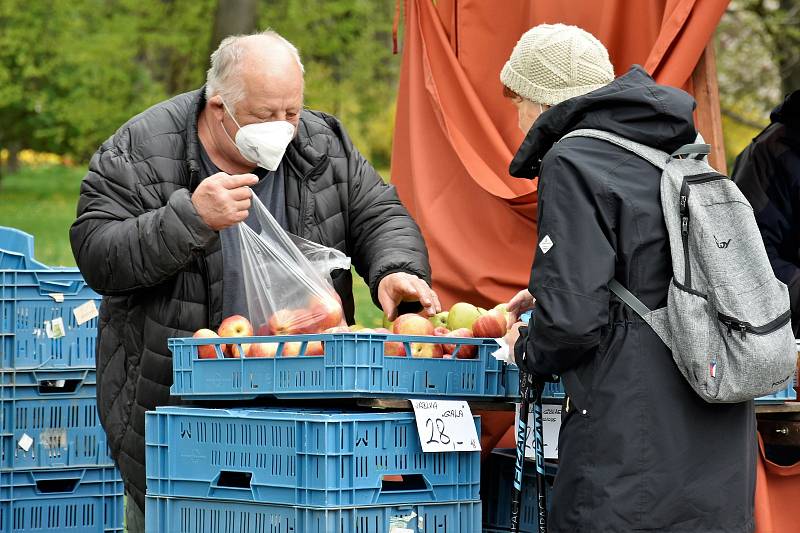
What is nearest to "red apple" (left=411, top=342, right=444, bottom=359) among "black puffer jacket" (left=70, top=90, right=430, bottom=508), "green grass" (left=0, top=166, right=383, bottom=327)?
"black puffer jacket" (left=70, top=90, right=430, bottom=508)

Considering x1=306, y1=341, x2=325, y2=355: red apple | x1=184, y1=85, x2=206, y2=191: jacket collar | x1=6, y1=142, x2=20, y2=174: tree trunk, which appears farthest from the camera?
x1=6, y1=142, x2=20, y2=174: tree trunk

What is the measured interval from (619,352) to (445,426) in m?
0.56

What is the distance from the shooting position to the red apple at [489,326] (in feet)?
13.1

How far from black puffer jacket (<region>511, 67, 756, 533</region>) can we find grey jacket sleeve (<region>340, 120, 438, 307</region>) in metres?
1.21

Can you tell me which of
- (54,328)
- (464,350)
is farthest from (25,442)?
(464,350)

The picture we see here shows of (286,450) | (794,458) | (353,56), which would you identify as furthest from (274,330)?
(353,56)

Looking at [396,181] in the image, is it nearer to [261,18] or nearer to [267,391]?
[267,391]

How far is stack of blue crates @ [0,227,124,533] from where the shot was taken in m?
5.57

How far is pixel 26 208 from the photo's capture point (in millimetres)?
24734

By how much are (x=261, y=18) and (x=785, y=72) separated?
38.5 feet

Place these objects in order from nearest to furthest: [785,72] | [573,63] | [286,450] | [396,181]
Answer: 1. [286,450]
2. [573,63]
3. [396,181]
4. [785,72]

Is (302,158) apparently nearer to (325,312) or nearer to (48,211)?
(325,312)

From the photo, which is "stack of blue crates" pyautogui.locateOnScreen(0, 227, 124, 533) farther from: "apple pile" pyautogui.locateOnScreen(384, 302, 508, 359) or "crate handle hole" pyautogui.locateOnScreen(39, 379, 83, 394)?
"apple pile" pyautogui.locateOnScreen(384, 302, 508, 359)

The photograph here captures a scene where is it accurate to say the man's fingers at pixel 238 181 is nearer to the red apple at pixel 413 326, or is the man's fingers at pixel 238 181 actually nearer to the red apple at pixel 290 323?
the red apple at pixel 290 323
